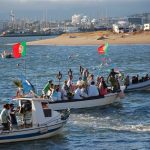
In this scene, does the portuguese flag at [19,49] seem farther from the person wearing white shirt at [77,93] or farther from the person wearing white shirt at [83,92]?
the person wearing white shirt at [83,92]

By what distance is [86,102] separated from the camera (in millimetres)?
35438

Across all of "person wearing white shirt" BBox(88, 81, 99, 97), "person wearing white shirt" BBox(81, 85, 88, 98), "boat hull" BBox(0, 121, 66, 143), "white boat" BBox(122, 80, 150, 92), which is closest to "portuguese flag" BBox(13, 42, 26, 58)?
"boat hull" BBox(0, 121, 66, 143)

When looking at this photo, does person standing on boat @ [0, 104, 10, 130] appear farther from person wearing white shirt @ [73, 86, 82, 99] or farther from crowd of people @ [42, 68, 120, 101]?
person wearing white shirt @ [73, 86, 82, 99]

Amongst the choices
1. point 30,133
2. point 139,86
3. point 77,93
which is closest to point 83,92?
point 77,93

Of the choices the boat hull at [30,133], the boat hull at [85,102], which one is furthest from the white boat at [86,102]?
the boat hull at [30,133]

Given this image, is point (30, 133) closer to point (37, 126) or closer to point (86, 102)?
point (37, 126)

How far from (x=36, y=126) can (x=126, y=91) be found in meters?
18.3

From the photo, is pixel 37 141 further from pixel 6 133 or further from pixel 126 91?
pixel 126 91

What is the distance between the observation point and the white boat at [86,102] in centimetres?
3422

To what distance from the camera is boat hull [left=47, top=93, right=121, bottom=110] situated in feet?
112

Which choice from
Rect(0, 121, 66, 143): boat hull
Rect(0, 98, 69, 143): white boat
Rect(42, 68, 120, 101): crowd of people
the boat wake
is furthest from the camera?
Rect(42, 68, 120, 101): crowd of people

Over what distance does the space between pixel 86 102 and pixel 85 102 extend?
0.22 ft

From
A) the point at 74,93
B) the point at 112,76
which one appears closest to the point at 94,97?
the point at 74,93

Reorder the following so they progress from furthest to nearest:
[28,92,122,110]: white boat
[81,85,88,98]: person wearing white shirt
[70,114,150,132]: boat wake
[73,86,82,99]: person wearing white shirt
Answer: [81,85,88,98]: person wearing white shirt, [73,86,82,99]: person wearing white shirt, [28,92,122,110]: white boat, [70,114,150,132]: boat wake
